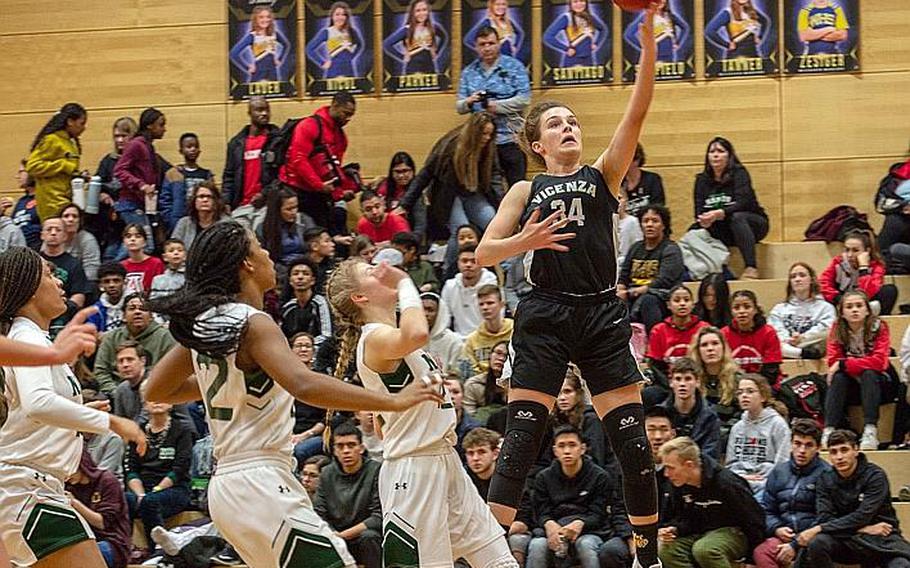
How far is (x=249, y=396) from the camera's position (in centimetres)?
488

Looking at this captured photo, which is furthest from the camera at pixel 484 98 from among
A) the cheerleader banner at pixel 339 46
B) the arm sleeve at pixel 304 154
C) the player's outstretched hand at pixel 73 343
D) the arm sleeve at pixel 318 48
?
the player's outstretched hand at pixel 73 343

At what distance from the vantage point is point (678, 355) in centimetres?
1102

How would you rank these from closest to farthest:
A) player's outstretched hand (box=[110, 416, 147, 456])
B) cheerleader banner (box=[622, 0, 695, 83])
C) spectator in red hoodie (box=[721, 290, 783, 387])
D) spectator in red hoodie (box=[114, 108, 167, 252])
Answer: player's outstretched hand (box=[110, 416, 147, 456]), spectator in red hoodie (box=[721, 290, 783, 387]), spectator in red hoodie (box=[114, 108, 167, 252]), cheerleader banner (box=[622, 0, 695, 83])

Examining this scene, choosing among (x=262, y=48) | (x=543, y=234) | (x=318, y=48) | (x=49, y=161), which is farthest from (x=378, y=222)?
(x=543, y=234)

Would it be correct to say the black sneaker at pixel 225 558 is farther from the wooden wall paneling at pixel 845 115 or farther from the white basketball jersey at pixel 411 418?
the wooden wall paneling at pixel 845 115

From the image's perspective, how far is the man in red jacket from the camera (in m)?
13.4

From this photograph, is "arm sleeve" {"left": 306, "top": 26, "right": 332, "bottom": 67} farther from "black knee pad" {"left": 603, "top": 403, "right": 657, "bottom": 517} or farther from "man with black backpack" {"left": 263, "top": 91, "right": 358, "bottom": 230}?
"black knee pad" {"left": 603, "top": 403, "right": 657, "bottom": 517}

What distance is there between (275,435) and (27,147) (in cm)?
1184

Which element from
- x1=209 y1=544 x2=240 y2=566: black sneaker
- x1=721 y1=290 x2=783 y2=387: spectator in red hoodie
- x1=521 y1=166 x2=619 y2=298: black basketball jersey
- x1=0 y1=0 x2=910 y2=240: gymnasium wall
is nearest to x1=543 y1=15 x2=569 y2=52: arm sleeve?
x1=0 y1=0 x2=910 y2=240: gymnasium wall

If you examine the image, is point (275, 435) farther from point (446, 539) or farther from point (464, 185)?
point (464, 185)

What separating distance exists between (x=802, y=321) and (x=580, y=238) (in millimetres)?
5641

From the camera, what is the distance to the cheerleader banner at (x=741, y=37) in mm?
14055

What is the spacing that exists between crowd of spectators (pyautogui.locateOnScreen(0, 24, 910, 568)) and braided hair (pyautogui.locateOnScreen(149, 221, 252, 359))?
1.28m

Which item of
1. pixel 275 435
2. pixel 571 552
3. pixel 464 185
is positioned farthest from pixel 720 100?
pixel 275 435
